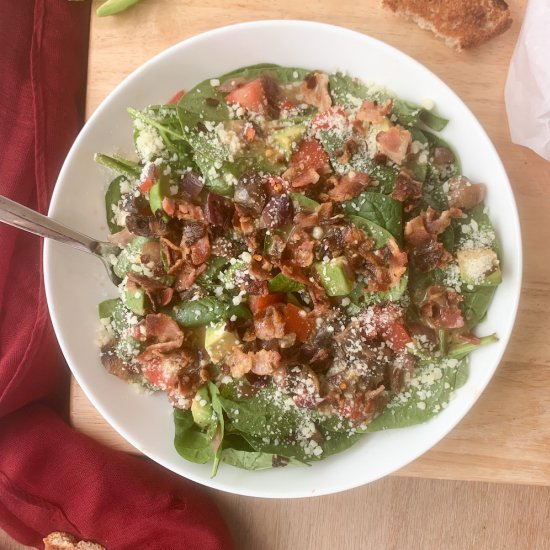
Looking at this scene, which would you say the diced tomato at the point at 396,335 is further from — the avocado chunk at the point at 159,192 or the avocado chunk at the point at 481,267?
the avocado chunk at the point at 159,192

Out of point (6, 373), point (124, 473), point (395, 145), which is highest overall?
point (395, 145)

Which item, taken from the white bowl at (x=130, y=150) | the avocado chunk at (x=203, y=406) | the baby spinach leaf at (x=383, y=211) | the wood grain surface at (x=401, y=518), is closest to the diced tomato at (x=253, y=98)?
the white bowl at (x=130, y=150)

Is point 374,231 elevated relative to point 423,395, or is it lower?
elevated

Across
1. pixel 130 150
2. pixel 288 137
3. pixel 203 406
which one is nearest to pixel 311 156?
pixel 288 137

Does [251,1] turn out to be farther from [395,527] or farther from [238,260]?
[395,527]

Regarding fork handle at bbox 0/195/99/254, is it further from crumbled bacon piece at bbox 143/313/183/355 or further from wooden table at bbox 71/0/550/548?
wooden table at bbox 71/0/550/548

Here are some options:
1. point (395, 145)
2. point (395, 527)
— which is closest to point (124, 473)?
point (395, 527)

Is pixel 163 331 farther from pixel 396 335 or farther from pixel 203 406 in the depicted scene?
pixel 396 335
